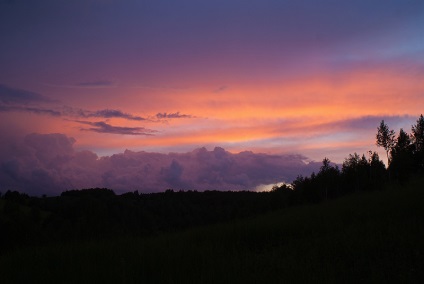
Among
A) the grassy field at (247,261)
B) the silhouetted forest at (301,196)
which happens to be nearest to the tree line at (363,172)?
the silhouetted forest at (301,196)

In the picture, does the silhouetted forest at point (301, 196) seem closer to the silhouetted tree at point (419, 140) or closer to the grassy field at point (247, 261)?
the silhouetted tree at point (419, 140)

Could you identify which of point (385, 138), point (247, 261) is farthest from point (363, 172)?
point (247, 261)

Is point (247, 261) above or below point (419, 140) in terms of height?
below

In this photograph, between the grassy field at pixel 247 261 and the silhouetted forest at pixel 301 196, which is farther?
the silhouetted forest at pixel 301 196

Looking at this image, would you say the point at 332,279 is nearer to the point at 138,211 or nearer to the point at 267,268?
the point at 267,268

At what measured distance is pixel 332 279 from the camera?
828 centimetres

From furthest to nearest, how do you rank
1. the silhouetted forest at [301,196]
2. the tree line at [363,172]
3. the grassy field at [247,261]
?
the tree line at [363,172], the silhouetted forest at [301,196], the grassy field at [247,261]

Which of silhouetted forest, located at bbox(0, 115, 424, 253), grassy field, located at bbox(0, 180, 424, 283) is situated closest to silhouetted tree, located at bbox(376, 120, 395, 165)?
silhouetted forest, located at bbox(0, 115, 424, 253)

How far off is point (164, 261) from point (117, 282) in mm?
2077

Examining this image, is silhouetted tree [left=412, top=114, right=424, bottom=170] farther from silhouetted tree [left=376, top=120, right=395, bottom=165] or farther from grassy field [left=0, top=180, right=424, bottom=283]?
grassy field [left=0, top=180, right=424, bottom=283]

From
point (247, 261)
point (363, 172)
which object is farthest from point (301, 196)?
point (247, 261)

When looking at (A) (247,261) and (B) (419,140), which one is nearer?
(A) (247,261)

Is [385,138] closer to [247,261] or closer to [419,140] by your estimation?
[419,140]

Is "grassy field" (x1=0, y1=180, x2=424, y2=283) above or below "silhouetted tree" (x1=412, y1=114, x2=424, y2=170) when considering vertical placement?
below
